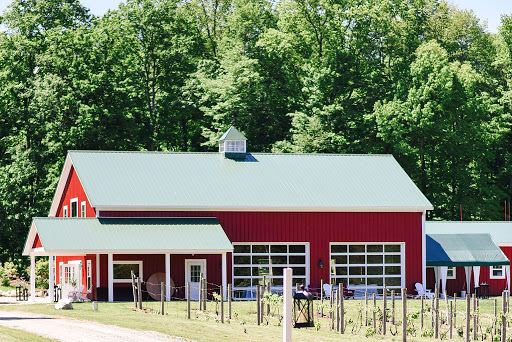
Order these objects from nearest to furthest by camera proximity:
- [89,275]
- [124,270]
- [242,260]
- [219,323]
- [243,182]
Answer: [219,323] → [124,270] → [89,275] → [242,260] → [243,182]

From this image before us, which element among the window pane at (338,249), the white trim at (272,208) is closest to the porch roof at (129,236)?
the white trim at (272,208)

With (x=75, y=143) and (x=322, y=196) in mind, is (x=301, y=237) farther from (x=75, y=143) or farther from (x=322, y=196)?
(x=75, y=143)

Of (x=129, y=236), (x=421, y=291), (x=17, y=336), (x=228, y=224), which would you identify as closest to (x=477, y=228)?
(x=421, y=291)

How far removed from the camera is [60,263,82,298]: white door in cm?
5206

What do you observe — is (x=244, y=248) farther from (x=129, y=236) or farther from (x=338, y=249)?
(x=129, y=236)

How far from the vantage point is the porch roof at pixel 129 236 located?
50.6 m

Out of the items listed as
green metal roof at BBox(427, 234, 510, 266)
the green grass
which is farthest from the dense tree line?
the green grass

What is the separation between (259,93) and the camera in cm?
7481

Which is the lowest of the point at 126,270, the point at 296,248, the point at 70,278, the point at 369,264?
the point at 70,278

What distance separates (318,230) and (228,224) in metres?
4.02

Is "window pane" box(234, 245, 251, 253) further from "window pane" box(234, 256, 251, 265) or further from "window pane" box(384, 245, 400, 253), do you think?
"window pane" box(384, 245, 400, 253)

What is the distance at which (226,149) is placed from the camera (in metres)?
59.6

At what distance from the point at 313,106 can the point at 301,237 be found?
20.6 meters

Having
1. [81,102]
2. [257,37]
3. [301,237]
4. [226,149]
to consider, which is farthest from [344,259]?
[257,37]
